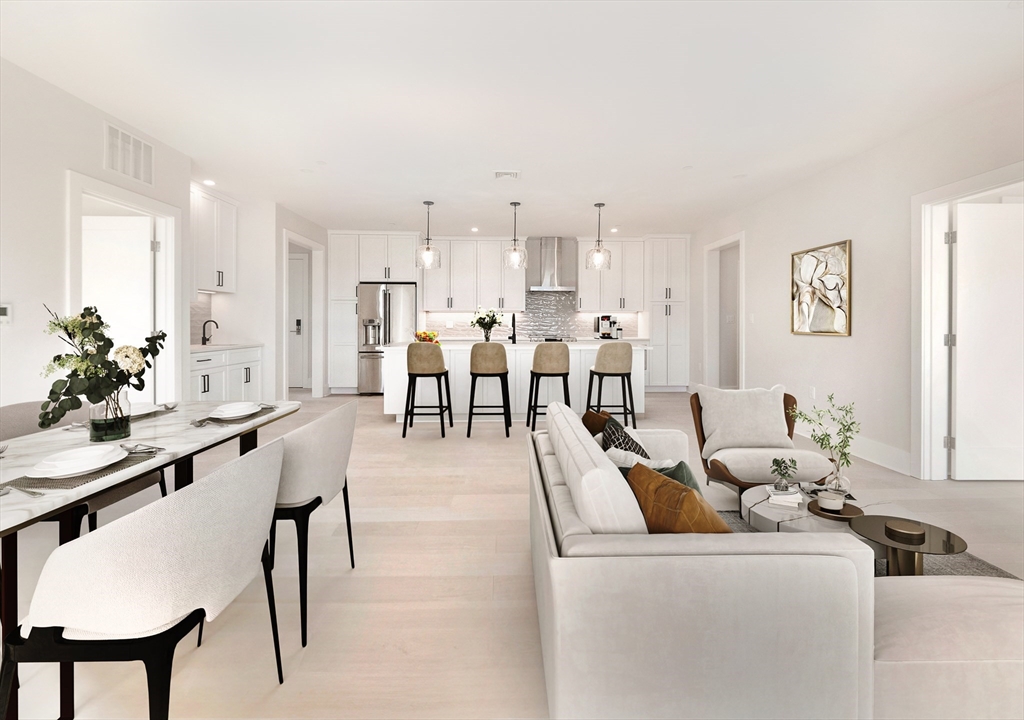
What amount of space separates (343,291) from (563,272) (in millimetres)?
3488

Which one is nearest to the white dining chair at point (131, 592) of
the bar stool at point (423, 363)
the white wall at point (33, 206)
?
the white wall at point (33, 206)

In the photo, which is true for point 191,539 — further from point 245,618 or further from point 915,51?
point 915,51

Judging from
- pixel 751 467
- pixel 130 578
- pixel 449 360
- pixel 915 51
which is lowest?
pixel 751 467

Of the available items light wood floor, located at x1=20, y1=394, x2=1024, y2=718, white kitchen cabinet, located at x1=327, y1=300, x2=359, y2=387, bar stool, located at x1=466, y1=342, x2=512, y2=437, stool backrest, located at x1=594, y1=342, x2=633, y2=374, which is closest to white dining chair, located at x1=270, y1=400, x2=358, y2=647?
light wood floor, located at x1=20, y1=394, x2=1024, y2=718

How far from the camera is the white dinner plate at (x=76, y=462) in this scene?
1449 mm

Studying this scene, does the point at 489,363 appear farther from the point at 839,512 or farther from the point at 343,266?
the point at 343,266

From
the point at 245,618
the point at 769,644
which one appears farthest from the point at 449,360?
the point at 769,644

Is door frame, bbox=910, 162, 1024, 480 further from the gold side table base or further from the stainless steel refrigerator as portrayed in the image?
the stainless steel refrigerator

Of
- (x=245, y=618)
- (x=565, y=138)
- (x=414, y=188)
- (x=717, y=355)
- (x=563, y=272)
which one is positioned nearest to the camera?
(x=245, y=618)

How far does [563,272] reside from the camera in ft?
27.5

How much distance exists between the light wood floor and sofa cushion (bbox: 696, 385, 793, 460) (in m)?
0.37

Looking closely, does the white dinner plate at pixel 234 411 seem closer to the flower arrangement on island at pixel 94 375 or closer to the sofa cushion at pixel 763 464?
the flower arrangement on island at pixel 94 375

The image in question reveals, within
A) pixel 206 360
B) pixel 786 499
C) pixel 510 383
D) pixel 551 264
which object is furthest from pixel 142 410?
pixel 551 264

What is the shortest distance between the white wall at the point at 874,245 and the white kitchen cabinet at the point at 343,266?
5.72m
